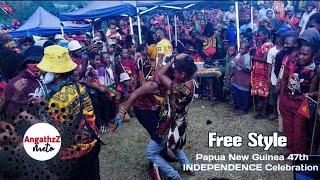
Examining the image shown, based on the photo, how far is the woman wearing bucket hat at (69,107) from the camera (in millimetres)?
2188

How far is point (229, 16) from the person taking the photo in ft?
29.8

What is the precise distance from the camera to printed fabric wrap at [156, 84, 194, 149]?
293 cm

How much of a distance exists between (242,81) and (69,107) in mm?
3410

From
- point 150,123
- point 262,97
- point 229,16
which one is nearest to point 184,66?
point 150,123

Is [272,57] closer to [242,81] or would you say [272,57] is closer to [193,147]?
[242,81]

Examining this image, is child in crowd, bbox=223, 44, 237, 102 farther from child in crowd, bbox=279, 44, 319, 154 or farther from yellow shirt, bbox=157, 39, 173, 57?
child in crowd, bbox=279, 44, 319, 154

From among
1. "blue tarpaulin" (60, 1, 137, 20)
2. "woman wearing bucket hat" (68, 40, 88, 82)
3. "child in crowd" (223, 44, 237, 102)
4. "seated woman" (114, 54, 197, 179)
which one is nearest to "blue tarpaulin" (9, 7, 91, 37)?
"blue tarpaulin" (60, 1, 137, 20)

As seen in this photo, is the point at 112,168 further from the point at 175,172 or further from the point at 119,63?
the point at 119,63

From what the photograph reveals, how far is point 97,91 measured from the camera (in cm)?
490

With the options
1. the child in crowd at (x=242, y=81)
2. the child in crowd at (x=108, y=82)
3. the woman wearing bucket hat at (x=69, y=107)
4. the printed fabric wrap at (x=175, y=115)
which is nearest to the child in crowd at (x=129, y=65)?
the child in crowd at (x=108, y=82)

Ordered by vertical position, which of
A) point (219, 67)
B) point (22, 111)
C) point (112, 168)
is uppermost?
point (22, 111)

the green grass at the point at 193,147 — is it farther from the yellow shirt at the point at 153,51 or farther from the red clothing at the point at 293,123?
the yellow shirt at the point at 153,51

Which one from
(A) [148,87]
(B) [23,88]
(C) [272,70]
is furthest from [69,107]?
(C) [272,70]

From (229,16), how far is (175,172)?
21.9 ft
